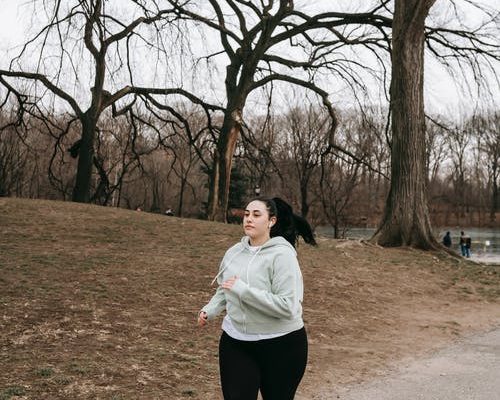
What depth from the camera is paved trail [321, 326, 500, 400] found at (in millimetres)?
5023

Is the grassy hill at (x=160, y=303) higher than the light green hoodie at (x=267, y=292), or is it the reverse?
the light green hoodie at (x=267, y=292)

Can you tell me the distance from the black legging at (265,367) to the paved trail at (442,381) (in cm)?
205

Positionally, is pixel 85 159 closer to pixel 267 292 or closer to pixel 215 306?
pixel 215 306

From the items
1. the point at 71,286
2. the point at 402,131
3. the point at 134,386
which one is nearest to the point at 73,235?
the point at 71,286

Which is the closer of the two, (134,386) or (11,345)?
(134,386)

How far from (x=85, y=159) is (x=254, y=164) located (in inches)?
240

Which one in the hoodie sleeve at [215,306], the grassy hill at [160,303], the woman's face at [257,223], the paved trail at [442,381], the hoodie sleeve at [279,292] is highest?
the woman's face at [257,223]

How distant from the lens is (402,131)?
14.9 meters

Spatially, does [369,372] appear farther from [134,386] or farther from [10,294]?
[10,294]

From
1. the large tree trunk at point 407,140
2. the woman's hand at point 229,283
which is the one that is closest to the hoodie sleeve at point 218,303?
the woman's hand at point 229,283

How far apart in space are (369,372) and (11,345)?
354 centimetres

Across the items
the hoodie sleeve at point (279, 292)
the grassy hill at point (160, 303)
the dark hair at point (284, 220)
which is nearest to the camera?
the hoodie sleeve at point (279, 292)

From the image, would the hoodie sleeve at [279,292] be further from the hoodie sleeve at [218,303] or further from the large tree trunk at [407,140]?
the large tree trunk at [407,140]

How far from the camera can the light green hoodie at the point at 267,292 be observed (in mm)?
2988
